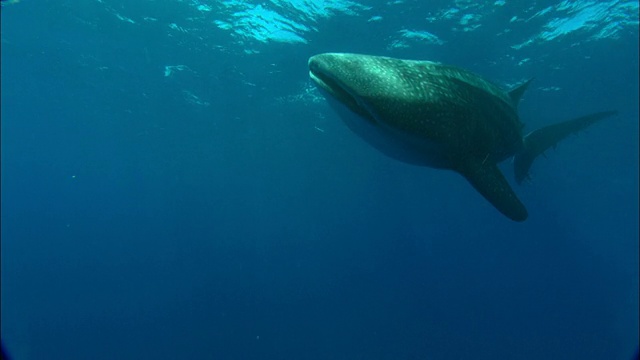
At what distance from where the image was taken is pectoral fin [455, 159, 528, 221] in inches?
181

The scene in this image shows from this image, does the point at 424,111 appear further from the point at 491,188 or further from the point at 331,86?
the point at 491,188

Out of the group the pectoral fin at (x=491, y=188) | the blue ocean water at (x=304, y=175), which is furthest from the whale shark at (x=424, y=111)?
the blue ocean water at (x=304, y=175)

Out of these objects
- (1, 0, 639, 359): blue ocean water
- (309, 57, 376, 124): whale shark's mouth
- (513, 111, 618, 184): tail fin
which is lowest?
(1, 0, 639, 359): blue ocean water

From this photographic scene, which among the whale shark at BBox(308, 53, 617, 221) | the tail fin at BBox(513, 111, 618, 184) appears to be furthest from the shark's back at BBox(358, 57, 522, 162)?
the tail fin at BBox(513, 111, 618, 184)

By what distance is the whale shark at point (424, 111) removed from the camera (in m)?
3.80

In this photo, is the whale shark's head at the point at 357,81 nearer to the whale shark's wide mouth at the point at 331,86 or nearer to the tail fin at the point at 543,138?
the whale shark's wide mouth at the point at 331,86

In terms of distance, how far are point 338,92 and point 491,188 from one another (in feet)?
7.07

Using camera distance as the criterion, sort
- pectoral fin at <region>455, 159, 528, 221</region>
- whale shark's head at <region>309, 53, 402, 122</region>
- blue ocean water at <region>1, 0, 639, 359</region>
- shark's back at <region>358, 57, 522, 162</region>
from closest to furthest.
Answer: whale shark's head at <region>309, 53, 402, 122</region>, shark's back at <region>358, 57, 522, 162</region>, pectoral fin at <region>455, 159, 528, 221</region>, blue ocean water at <region>1, 0, 639, 359</region>

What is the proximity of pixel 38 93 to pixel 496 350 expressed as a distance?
47.5m

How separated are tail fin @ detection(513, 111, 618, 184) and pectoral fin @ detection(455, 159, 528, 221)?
3037 mm

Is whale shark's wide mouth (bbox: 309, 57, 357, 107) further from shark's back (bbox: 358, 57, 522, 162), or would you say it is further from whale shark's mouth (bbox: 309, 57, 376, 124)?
shark's back (bbox: 358, 57, 522, 162)

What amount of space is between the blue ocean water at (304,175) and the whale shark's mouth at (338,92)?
327 inches

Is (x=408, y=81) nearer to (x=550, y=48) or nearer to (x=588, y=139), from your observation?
(x=550, y=48)

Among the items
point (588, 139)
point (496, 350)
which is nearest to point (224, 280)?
point (496, 350)
